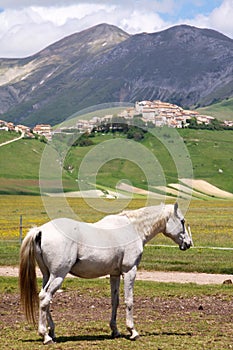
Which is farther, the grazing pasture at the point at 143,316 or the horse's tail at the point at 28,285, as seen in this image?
the horse's tail at the point at 28,285

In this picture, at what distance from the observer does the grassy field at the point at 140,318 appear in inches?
520

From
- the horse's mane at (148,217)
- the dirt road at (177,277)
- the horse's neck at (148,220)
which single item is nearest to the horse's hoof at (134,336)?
the horse's neck at (148,220)

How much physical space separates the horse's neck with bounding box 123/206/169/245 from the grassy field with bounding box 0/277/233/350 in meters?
2.03

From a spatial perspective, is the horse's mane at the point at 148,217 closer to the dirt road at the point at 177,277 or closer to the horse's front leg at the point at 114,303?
the horse's front leg at the point at 114,303

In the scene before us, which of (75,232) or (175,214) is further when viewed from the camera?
(175,214)

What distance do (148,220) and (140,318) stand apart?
2834mm

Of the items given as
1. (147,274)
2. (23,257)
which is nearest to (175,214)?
(23,257)

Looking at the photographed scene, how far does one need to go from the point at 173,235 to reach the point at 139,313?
9.30ft

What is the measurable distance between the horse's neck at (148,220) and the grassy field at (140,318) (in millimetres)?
2031

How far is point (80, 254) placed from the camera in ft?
44.8

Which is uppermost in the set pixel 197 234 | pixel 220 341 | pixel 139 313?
pixel 220 341

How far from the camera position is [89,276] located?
1405 cm

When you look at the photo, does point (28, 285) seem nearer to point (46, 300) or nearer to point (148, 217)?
point (46, 300)

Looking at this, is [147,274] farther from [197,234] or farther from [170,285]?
[197,234]
